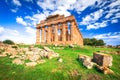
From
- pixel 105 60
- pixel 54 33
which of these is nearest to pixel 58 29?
pixel 54 33

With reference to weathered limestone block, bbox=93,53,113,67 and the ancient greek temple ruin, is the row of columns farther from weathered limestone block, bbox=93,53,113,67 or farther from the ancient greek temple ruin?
weathered limestone block, bbox=93,53,113,67

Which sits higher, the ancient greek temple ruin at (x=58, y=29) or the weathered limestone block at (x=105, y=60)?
the ancient greek temple ruin at (x=58, y=29)

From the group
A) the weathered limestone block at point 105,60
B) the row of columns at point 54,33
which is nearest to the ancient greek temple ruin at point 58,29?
the row of columns at point 54,33

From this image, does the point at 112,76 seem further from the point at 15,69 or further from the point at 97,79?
the point at 15,69

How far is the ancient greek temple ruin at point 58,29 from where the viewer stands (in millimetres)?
39625

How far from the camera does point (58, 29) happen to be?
46.2 m

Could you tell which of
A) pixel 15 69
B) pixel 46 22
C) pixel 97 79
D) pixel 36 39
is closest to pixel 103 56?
pixel 97 79

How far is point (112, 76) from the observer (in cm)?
1188

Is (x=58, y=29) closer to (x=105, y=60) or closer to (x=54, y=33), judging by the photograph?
(x=54, y=33)

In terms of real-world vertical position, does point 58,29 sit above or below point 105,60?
above

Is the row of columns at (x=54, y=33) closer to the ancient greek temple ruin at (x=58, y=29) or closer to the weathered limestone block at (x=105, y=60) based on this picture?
the ancient greek temple ruin at (x=58, y=29)

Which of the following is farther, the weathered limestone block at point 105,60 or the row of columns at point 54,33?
the row of columns at point 54,33

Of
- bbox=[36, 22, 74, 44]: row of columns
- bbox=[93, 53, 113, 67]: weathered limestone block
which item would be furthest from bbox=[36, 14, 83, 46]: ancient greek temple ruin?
bbox=[93, 53, 113, 67]: weathered limestone block

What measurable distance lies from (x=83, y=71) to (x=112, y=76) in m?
3.38
